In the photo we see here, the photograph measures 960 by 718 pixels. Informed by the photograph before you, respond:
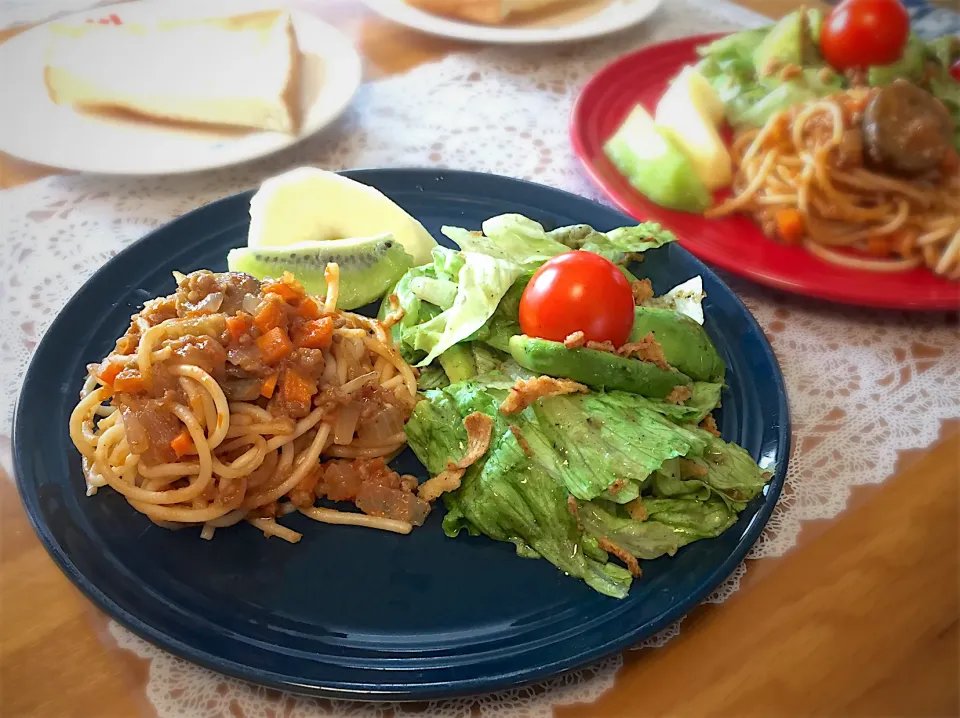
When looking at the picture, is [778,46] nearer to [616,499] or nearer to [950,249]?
[950,249]

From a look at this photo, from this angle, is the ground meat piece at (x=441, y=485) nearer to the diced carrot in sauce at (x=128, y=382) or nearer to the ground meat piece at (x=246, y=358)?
the ground meat piece at (x=246, y=358)

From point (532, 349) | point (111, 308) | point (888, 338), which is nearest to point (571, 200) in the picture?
point (532, 349)

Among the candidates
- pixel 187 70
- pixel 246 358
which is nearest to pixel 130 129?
pixel 187 70

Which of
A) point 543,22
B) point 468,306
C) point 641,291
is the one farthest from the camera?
point 543,22

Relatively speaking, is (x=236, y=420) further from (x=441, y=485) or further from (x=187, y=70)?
(x=187, y=70)

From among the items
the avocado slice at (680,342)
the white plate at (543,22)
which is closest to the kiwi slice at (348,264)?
the avocado slice at (680,342)

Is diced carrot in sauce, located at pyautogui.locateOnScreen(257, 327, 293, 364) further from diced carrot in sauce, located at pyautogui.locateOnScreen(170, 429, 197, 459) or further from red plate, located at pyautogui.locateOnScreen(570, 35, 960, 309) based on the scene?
red plate, located at pyautogui.locateOnScreen(570, 35, 960, 309)
